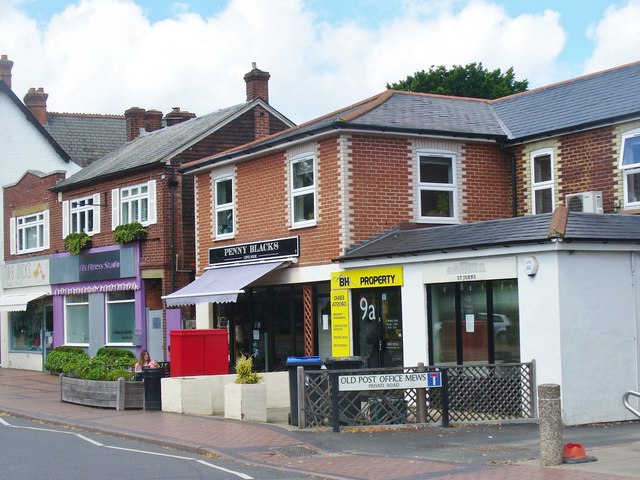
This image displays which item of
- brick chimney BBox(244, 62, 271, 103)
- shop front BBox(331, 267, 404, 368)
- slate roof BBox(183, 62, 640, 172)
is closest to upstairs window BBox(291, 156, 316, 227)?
slate roof BBox(183, 62, 640, 172)

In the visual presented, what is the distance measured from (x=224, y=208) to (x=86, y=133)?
72.7ft

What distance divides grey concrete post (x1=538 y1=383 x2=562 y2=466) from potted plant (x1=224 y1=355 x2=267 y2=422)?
6.74 meters

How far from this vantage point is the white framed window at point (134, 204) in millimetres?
30161

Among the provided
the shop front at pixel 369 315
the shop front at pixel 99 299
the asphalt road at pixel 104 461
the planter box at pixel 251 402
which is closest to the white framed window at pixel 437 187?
the shop front at pixel 369 315

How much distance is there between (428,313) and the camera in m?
19.2

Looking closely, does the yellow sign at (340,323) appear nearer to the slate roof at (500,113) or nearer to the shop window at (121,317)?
the slate roof at (500,113)

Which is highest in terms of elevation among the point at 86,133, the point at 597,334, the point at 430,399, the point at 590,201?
the point at 86,133

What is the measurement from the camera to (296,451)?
1430 centimetres

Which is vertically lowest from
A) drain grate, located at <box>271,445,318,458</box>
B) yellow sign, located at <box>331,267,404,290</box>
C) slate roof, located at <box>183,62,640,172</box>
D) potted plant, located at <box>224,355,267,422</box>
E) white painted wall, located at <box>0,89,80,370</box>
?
drain grate, located at <box>271,445,318,458</box>

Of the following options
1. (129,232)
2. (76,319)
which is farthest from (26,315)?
(129,232)

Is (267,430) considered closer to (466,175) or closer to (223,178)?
(466,175)

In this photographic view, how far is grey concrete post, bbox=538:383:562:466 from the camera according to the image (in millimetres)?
12375

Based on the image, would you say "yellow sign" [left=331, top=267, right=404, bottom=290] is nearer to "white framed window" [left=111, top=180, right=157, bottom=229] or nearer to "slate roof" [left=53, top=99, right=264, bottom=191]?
"slate roof" [left=53, top=99, right=264, bottom=191]

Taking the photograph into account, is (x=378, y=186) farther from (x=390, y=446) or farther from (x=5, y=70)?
(x=5, y=70)
